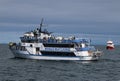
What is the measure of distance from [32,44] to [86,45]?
501 inches

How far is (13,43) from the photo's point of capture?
341 ft

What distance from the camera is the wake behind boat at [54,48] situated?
313ft

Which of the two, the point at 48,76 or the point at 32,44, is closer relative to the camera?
the point at 48,76

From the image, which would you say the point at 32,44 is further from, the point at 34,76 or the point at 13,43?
the point at 34,76

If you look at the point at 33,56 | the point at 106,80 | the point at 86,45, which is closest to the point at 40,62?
the point at 33,56

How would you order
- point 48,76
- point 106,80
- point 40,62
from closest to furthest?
point 106,80 → point 48,76 → point 40,62

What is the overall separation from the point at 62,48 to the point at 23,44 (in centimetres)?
994

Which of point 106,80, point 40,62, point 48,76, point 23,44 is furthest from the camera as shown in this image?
point 23,44

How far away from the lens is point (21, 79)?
202 feet

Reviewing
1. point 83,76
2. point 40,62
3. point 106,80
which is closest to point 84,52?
point 40,62

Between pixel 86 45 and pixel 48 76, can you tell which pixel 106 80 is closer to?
pixel 48 76

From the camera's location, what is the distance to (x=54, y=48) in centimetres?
9631

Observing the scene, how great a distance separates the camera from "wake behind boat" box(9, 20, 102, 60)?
95.4 meters

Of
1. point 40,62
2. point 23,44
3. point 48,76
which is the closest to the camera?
point 48,76
